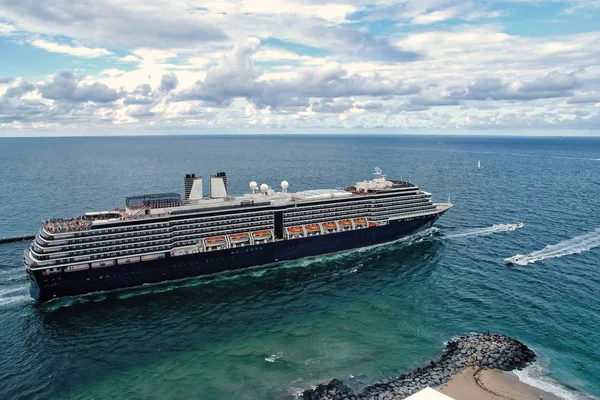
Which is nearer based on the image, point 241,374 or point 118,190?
point 241,374

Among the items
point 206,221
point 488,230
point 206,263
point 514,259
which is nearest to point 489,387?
point 514,259

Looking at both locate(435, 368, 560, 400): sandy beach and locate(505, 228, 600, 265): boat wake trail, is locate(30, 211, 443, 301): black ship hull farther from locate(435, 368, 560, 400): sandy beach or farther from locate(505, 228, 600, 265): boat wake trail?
locate(435, 368, 560, 400): sandy beach

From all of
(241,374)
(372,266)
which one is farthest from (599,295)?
(241,374)

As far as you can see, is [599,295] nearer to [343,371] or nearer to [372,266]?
[372,266]

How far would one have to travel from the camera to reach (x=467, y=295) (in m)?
62.1

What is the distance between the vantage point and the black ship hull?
200 ft

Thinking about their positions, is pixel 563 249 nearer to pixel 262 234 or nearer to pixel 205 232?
pixel 262 234

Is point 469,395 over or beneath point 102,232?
beneath

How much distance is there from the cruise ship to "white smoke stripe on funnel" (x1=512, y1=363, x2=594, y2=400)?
42120 mm

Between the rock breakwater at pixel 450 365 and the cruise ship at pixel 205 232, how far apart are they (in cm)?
3529

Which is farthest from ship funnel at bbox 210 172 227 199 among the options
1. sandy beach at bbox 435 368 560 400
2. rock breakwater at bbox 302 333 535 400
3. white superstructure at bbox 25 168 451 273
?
sandy beach at bbox 435 368 560 400

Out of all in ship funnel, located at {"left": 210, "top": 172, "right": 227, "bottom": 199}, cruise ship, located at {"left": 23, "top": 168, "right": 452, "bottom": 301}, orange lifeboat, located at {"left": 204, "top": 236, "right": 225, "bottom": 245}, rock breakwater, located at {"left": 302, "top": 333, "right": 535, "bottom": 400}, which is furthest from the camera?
ship funnel, located at {"left": 210, "top": 172, "right": 227, "bottom": 199}

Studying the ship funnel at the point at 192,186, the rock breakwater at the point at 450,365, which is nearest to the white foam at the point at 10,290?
the ship funnel at the point at 192,186

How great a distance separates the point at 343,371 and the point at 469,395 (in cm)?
1261
